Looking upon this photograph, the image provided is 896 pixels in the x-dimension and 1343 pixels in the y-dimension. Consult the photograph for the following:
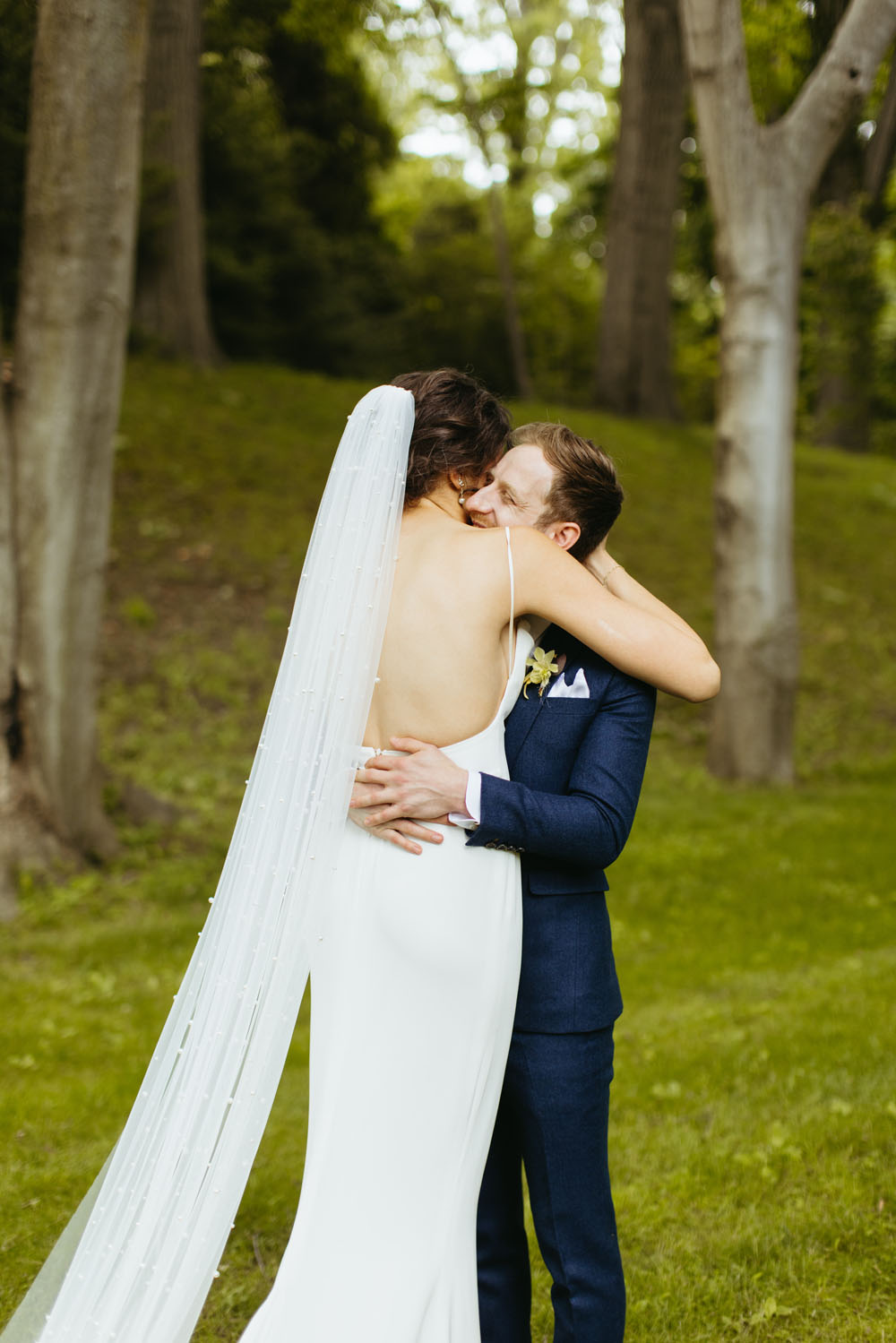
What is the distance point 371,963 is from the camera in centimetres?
256

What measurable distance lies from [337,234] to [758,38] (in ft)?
47.6

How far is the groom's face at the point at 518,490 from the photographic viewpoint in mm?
2611

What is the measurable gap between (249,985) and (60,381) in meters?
5.21

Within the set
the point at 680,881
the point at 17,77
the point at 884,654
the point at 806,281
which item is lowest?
the point at 680,881

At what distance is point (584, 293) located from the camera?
30031 mm

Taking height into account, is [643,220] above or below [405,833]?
above

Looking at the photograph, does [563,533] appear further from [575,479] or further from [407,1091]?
[407,1091]

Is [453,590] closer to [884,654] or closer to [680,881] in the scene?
[680,881]

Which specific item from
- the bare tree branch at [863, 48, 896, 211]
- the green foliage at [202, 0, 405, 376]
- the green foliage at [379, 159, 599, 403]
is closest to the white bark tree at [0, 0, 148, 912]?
the bare tree branch at [863, 48, 896, 211]

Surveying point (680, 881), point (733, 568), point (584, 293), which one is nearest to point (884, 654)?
point (733, 568)

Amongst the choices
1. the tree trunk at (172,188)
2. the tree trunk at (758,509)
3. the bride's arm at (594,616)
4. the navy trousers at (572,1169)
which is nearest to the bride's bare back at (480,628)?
the bride's arm at (594,616)

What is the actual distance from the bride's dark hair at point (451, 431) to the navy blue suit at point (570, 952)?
1.41 ft

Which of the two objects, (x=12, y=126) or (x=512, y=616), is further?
(x=12, y=126)

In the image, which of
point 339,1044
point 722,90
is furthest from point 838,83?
point 339,1044
